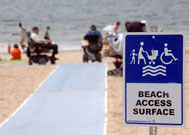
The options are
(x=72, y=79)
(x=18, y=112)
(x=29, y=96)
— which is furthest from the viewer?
(x=72, y=79)

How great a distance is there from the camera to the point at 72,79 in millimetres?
11711

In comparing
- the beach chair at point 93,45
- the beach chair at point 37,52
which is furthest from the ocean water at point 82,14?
the beach chair at point 37,52

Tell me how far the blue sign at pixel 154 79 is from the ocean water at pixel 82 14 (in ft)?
153

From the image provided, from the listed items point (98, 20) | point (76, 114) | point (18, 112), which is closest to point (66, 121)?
point (76, 114)

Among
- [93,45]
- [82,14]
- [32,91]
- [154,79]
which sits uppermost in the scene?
[82,14]

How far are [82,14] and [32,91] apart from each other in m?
64.3

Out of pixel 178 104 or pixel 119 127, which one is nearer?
pixel 178 104

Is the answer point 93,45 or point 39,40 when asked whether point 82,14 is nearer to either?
point 93,45

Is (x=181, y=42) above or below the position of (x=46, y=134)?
above

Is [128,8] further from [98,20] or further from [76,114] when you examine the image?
[76,114]

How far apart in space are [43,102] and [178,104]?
5791 millimetres

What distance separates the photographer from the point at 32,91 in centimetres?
1061

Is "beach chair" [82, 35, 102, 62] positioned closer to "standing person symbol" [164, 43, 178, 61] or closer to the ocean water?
"standing person symbol" [164, 43, 178, 61]

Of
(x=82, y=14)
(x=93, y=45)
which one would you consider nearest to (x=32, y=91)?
(x=93, y=45)
